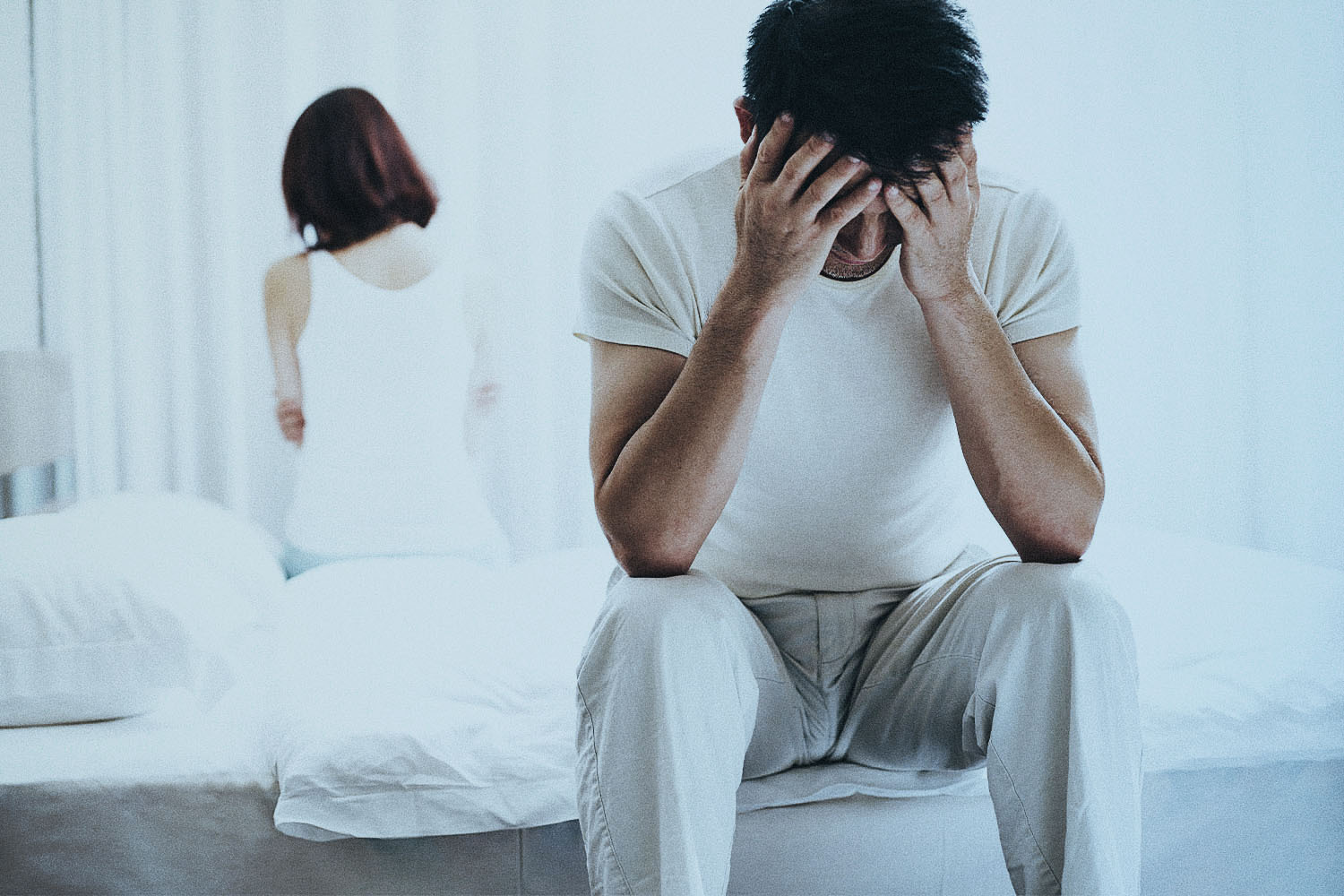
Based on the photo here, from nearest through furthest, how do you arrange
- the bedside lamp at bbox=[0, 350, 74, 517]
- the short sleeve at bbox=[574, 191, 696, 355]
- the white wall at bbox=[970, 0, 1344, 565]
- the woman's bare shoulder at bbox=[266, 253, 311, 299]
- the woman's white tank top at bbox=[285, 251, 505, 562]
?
the short sleeve at bbox=[574, 191, 696, 355], the bedside lamp at bbox=[0, 350, 74, 517], the woman's white tank top at bbox=[285, 251, 505, 562], the woman's bare shoulder at bbox=[266, 253, 311, 299], the white wall at bbox=[970, 0, 1344, 565]

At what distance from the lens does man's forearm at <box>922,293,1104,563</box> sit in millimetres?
939

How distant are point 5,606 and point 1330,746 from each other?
133 cm

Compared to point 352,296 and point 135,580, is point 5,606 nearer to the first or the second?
point 135,580

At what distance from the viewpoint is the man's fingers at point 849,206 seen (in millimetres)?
902

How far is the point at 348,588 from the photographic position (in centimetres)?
135

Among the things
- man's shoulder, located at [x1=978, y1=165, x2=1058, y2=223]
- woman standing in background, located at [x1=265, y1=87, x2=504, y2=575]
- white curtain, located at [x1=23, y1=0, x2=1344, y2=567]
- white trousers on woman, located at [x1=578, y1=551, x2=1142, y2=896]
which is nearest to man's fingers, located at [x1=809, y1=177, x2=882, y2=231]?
man's shoulder, located at [x1=978, y1=165, x2=1058, y2=223]

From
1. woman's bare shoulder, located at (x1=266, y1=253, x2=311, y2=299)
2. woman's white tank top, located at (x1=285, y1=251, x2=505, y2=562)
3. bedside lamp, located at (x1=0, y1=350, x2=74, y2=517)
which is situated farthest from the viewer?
woman's bare shoulder, located at (x1=266, y1=253, x2=311, y2=299)

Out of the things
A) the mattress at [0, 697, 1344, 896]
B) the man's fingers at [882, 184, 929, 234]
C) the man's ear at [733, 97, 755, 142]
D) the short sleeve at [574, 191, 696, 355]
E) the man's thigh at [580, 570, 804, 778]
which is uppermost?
the man's ear at [733, 97, 755, 142]

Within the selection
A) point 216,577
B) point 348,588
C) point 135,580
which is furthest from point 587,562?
point 135,580

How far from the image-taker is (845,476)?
105cm

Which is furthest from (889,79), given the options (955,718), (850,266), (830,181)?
(955,718)

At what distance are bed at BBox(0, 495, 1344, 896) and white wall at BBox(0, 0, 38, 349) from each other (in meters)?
0.86

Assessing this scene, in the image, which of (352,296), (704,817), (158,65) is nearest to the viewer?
(704,817)

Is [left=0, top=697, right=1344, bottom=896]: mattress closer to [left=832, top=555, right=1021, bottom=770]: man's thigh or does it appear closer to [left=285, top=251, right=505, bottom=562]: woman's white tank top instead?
[left=832, top=555, right=1021, bottom=770]: man's thigh
